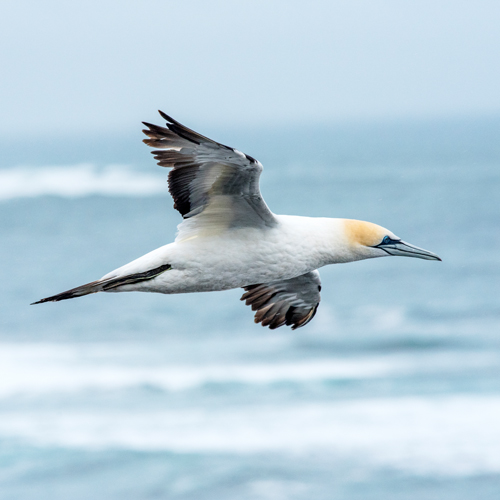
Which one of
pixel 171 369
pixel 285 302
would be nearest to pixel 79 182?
pixel 171 369

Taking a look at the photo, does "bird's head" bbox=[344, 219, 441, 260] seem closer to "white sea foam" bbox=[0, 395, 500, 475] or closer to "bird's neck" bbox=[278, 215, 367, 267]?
"bird's neck" bbox=[278, 215, 367, 267]

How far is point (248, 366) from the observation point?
4088 centimetres

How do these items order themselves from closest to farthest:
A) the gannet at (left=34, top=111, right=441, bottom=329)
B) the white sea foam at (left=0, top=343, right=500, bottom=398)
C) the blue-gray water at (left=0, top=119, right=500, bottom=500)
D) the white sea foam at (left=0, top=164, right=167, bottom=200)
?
the gannet at (left=34, top=111, right=441, bottom=329)
the blue-gray water at (left=0, top=119, right=500, bottom=500)
the white sea foam at (left=0, top=343, right=500, bottom=398)
the white sea foam at (left=0, top=164, right=167, bottom=200)

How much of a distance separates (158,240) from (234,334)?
65.1ft

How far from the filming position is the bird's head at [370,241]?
29.1 ft

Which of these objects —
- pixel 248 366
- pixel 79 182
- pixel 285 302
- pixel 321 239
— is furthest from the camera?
pixel 79 182

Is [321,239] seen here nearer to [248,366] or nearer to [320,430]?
[320,430]

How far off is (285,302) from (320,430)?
934 inches

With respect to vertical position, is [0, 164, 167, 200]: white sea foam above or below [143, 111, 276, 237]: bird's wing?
above

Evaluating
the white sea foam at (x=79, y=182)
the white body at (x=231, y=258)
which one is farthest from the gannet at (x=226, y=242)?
the white sea foam at (x=79, y=182)

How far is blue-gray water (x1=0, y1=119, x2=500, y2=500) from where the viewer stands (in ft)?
100

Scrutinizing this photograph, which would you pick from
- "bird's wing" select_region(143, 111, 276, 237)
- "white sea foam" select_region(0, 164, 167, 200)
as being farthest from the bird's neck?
"white sea foam" select_region(0, 164, 167, 200)

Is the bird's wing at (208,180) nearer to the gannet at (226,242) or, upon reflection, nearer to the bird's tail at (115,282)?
the gannet at (226,242)

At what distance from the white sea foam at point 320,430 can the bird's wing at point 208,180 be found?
22.5 meters
